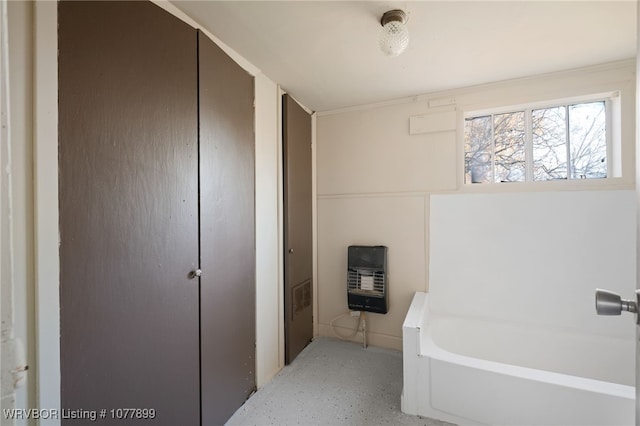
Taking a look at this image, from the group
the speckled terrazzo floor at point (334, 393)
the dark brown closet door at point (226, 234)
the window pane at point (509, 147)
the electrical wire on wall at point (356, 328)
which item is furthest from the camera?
the electrical wire on wall at point (356, 328)

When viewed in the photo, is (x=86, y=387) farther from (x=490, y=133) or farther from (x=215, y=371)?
(x=490, y=133)

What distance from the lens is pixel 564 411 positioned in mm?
1356

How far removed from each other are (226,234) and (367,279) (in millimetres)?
1471

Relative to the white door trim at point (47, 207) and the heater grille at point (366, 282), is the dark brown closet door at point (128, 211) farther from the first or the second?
the heater grille at point (366, 282)

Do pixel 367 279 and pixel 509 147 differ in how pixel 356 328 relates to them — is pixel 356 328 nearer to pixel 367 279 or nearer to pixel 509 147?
pixel 367 279

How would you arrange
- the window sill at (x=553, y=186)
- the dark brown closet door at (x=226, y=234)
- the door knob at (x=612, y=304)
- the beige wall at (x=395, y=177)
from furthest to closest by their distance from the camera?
the beige wall at (x=395, y=177)
the window sill at (x=553, y=186)
the dark brown closet door at (x=226, y=234)
the door knob at (x=612, y=304)

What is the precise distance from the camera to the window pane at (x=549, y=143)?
212cm

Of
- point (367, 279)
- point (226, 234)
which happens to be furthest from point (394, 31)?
point (367, 279)

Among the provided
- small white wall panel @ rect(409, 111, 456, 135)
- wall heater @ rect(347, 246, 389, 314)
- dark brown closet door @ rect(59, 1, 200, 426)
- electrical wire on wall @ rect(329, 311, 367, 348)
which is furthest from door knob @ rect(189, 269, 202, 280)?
small white wall panel @ rect(409, 111, 456, 135)

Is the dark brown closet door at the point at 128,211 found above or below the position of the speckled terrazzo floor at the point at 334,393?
above

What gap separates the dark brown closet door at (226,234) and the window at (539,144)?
1.95 meters

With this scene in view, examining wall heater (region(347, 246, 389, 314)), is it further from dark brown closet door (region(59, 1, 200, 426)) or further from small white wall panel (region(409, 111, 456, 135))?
dark brown closet door (region(59, 1, 200, 426))

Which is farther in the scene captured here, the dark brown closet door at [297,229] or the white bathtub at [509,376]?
the dark brown closet door at [297,229]

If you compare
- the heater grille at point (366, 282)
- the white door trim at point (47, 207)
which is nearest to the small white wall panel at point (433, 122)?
the heater grille at point (366, 282)
